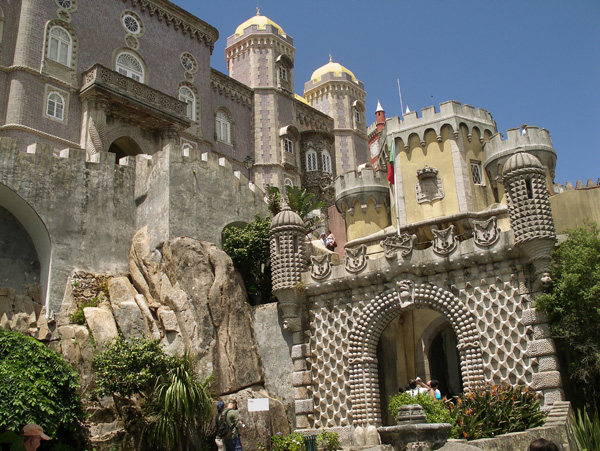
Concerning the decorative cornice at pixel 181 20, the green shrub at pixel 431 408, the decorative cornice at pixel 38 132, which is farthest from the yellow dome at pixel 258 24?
the green shrub at pixel 431 408

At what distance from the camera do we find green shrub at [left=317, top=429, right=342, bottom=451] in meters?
19.3

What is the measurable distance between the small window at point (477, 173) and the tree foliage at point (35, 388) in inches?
670

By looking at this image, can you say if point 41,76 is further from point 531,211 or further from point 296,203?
point 531,211

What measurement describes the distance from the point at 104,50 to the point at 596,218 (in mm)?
26099

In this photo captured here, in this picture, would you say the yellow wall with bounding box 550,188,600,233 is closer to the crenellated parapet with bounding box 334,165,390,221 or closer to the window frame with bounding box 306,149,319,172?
the crenellated parapet with bounding box 334,165,390,221

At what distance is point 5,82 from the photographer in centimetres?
3075

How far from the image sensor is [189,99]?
128 feet

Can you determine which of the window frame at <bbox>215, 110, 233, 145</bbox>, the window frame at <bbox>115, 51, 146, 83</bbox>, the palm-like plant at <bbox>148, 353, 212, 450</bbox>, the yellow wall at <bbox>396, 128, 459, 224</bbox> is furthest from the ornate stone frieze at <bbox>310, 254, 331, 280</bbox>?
the window frame at <bbox>215, 110, 233, 145</bbox>

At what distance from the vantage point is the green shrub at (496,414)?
16.0 m

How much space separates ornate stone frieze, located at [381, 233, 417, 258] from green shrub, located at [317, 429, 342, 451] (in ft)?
19.1

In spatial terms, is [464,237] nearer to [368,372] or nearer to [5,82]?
[368,372]

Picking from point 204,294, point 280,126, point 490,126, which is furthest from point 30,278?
point 280,126

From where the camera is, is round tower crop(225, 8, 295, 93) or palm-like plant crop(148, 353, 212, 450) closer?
palm-like plant crop(148, 353, 212, 450)

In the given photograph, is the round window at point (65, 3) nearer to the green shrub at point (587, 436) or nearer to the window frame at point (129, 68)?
the window frame at point (129, 68)
